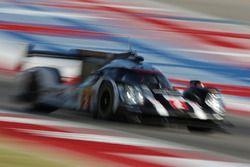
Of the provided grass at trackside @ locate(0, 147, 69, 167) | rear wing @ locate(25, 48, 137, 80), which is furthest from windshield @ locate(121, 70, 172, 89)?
grass at trackside @ locate(0, 147, 69, 167)

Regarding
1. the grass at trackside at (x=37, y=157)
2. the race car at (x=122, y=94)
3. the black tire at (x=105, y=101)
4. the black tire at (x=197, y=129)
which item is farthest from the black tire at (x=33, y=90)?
the grass at trackside at (x=37, y=157)

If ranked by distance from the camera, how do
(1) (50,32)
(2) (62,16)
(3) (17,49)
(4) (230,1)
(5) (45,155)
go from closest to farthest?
(5) (45,155), (3) (17,49), (1) (50,32), (2) (62,16), (4) (230,1)

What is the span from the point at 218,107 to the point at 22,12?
976cm

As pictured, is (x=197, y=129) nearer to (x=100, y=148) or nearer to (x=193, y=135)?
(x=193, y=135)

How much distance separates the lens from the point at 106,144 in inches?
247

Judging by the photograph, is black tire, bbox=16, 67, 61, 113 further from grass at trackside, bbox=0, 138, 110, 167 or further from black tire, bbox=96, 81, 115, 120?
grass at trackside, bbox=0, 138, 110, 167

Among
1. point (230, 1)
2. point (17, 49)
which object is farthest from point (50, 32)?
point (230, 1)

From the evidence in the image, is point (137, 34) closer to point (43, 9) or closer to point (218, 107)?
point (43, 9)

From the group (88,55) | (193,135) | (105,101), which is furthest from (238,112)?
(105,101)

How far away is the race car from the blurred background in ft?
0.55

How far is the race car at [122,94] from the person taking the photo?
752cm

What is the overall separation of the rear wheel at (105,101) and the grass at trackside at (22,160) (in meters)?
2.33

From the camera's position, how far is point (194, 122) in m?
7.60

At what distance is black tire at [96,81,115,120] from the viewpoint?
7656mm
